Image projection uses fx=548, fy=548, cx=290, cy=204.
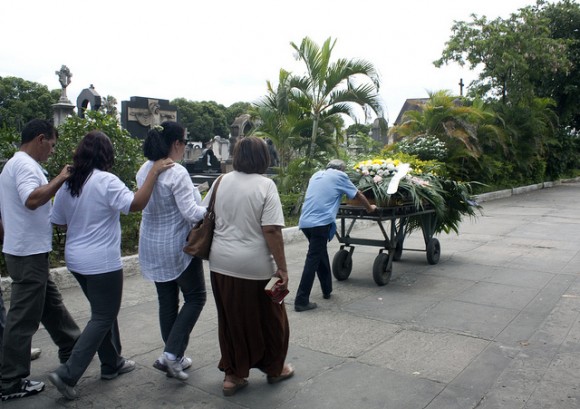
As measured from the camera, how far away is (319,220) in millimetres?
5836

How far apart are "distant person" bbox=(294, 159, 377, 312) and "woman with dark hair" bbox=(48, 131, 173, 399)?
2474mm

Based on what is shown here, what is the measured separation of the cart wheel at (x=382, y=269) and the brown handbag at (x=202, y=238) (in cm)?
350

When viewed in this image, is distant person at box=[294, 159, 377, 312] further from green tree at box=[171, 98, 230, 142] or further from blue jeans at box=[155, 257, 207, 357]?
green tree at box=[171, 98, 230, 142]

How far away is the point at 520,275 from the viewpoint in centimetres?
742

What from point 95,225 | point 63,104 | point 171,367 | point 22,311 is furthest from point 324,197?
point 63,104

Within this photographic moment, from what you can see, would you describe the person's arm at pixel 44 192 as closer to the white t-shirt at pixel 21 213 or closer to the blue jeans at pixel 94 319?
the white t-shirt at pixel 21 213

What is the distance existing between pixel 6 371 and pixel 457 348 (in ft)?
11.3

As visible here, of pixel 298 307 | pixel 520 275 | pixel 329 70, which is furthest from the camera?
pixel 329 70

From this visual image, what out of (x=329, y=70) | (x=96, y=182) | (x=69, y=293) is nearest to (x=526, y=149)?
(x=329, y=70)

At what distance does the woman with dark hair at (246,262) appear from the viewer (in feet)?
11.8

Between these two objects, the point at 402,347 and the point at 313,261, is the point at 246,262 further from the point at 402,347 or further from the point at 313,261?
the point at 313,261

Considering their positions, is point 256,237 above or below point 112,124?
below

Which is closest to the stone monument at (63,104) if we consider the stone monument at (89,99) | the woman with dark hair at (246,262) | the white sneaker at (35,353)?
the stone monument at (89,99)

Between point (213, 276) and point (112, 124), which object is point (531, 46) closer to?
point (112, 124)
